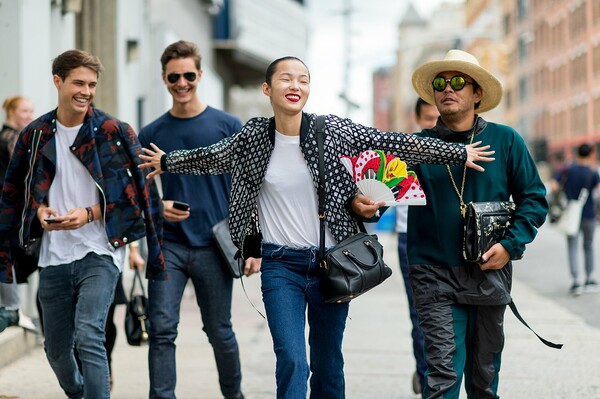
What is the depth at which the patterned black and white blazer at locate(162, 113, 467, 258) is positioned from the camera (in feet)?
16.3

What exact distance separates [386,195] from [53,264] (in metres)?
1.73

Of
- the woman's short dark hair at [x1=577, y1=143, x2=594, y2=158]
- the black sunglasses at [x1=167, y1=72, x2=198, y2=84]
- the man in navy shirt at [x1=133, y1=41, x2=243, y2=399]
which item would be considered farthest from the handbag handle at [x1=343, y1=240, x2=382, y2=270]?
the woman's short dark hair at [x1=577, y1=143, x2=594, y2=158]

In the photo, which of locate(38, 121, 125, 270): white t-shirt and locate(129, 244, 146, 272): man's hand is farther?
locate(129, 244, 146, 272): man's hand

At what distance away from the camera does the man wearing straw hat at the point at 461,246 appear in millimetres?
5105

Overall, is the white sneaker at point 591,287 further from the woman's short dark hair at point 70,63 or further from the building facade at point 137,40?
the woman's short dark hair at point 70,63

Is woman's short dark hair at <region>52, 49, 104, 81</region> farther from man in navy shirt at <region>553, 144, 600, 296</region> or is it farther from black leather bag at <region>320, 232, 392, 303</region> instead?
man in navy shirt at <region>553, 144, 600, 296</region>

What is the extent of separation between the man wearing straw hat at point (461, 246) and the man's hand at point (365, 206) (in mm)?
406

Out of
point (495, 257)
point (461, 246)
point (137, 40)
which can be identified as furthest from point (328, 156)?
point (137, 40)

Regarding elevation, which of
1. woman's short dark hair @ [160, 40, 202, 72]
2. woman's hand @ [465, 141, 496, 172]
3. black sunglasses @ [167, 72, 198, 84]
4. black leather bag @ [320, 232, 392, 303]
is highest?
woman's short dark hair @ [160, 40, 202, 72]

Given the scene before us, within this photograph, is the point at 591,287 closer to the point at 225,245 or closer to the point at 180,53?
the point at 225,245

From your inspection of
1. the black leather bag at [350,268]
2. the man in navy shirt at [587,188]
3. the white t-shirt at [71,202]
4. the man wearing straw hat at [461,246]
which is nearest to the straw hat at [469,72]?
the man wearing straw hat at [461,246]

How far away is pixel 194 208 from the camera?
6285 mm

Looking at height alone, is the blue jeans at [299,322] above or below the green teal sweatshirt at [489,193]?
below

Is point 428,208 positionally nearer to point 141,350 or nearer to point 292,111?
point 292,111
